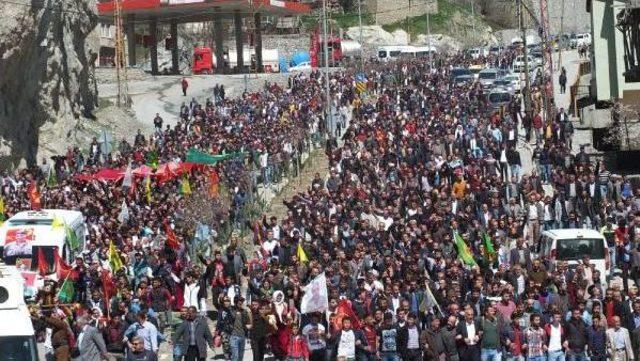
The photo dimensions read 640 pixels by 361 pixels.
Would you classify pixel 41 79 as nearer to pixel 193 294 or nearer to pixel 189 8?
pixel 189 8

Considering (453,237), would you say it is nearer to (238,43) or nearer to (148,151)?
(148,151)

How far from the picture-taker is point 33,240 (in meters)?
26.2

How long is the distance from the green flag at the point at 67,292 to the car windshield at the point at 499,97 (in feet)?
102

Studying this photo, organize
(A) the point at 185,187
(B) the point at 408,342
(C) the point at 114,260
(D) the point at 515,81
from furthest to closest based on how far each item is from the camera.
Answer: (D) the point at 515,81 < (A) the point at 185,187 < (C) the point at 114,260 < (B) the point at 408,342

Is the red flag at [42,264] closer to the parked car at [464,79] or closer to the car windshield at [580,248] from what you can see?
the car windshield at [580,248]

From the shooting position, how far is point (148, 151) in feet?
139

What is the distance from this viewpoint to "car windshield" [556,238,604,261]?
2402 cm

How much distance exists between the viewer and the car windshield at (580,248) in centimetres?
2402

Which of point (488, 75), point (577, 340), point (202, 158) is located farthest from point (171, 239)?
point (488, 75)

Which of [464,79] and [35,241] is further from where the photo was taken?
[464,79]

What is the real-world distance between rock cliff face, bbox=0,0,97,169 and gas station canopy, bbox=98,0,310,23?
2256 centimetres

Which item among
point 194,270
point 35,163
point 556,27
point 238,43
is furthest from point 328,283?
point 556,27

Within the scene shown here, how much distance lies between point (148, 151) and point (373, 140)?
6.60m

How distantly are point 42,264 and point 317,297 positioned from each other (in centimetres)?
762
